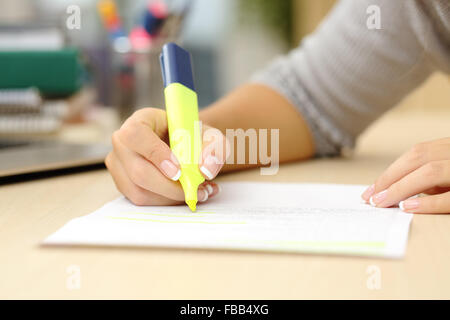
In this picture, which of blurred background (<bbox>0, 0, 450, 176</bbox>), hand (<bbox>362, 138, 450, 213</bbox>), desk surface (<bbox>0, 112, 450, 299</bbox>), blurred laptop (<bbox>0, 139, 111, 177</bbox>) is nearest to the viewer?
desk surface (<bbox>0, 112, 450, 299</bbox>)

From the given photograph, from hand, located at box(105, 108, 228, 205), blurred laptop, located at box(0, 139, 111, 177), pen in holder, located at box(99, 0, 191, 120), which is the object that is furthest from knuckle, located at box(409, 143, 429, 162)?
Result: pen in holder, located at box(99, 0, 191, 120)

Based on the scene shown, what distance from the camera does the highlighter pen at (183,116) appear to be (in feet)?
1.40

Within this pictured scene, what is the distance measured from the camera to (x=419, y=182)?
43 cm

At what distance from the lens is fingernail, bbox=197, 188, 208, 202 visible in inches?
17.8

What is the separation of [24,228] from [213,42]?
9.10 ft

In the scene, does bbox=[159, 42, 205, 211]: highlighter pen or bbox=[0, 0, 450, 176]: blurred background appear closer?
bbox=[159, 42, 205, 211]: highlighter pen

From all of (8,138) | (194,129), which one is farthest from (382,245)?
(8,138)

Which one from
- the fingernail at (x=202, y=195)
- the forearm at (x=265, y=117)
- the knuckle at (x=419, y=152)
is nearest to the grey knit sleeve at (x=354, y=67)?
the forearm at (x=265, y=117)

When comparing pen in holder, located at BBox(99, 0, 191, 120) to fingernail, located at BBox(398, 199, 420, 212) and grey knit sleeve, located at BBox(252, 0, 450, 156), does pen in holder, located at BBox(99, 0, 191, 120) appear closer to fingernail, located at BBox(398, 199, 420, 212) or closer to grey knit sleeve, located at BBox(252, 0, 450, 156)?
grey knit sleeve, located at BBox(252, 0, 450, 156)

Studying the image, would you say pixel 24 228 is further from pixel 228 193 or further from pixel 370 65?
pixel 370 65

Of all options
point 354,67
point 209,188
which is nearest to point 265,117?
point 354,67

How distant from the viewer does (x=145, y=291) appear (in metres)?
0.28

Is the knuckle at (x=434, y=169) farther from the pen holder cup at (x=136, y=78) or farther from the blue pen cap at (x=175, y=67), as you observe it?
the pen holder cup at (x=136, y=78)

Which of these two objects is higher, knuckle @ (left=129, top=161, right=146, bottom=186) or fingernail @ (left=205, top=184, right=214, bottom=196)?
knuckle @ (left=129, top=161, right=146, bottom=186)
